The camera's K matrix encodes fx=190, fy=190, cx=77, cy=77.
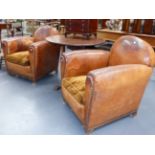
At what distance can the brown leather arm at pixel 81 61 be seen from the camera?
210cm

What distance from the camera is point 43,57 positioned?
109 inches

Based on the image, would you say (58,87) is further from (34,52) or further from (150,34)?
(150,34)

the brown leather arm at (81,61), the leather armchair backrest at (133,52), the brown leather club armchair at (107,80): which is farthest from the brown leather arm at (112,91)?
the brown leather arm at (81,61)

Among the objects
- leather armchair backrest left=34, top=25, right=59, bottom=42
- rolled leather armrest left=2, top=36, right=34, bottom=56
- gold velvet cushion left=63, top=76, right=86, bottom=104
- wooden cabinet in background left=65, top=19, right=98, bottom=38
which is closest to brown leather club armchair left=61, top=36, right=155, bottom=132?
gold velvet cushion left=63, top=76, right=86, bottom=104

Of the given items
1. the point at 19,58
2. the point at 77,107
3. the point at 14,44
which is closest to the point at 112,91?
the point at 77,107

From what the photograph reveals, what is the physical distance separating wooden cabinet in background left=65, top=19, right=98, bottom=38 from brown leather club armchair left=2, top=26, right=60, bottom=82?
0.39 meters

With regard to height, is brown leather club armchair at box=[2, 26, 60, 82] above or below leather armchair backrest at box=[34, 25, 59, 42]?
below

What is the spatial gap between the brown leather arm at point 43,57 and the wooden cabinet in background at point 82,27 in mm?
392

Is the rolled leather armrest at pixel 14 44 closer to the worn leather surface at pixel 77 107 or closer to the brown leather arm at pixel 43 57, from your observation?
the brown leather arm at pixel 43 57

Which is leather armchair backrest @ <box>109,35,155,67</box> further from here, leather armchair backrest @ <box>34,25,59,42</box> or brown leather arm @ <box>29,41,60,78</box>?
leather armchair backrest @ <box>34,25,59,42</box>

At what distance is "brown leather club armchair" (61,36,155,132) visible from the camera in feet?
5.22

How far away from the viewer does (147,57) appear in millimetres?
1864

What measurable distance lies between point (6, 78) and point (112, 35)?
8.30ft
